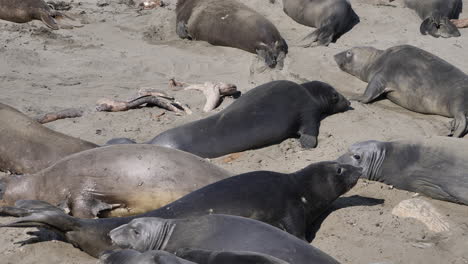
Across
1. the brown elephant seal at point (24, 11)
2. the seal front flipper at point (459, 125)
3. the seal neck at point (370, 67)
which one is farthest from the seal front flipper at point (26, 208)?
the brown elephant seal at point (24, 11)

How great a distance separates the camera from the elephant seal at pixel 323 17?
998cm

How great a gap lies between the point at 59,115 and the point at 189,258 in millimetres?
3998

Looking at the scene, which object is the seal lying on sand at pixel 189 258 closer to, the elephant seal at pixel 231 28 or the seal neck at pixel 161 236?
the seal neck at pixel 161 236

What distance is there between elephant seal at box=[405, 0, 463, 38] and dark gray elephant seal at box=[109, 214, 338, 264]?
6.51 m

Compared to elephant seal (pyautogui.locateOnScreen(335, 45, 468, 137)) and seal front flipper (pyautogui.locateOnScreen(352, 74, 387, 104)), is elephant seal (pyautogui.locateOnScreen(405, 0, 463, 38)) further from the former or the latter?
seal front flipper (pyautogui.locateOnScreen(352, 74, 387, 104))

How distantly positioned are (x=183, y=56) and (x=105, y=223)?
5.04 m

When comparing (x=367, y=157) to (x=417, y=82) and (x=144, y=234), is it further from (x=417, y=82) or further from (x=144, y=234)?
(x=144, y=234)

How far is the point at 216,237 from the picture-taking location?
4191mm

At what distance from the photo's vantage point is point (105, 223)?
4695 mm

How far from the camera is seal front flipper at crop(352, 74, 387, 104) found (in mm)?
8238

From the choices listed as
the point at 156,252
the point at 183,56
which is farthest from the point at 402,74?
the point at 156,252

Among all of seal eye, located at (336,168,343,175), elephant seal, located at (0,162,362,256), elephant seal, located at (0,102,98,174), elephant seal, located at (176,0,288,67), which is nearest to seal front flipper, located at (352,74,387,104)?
elephant seal, located at (176,0,288,67)

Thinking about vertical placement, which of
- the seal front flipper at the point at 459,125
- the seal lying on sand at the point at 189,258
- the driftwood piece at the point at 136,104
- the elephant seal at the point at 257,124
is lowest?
the driftwood piece at the point at 136,104

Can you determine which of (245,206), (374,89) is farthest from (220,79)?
(245,206)
